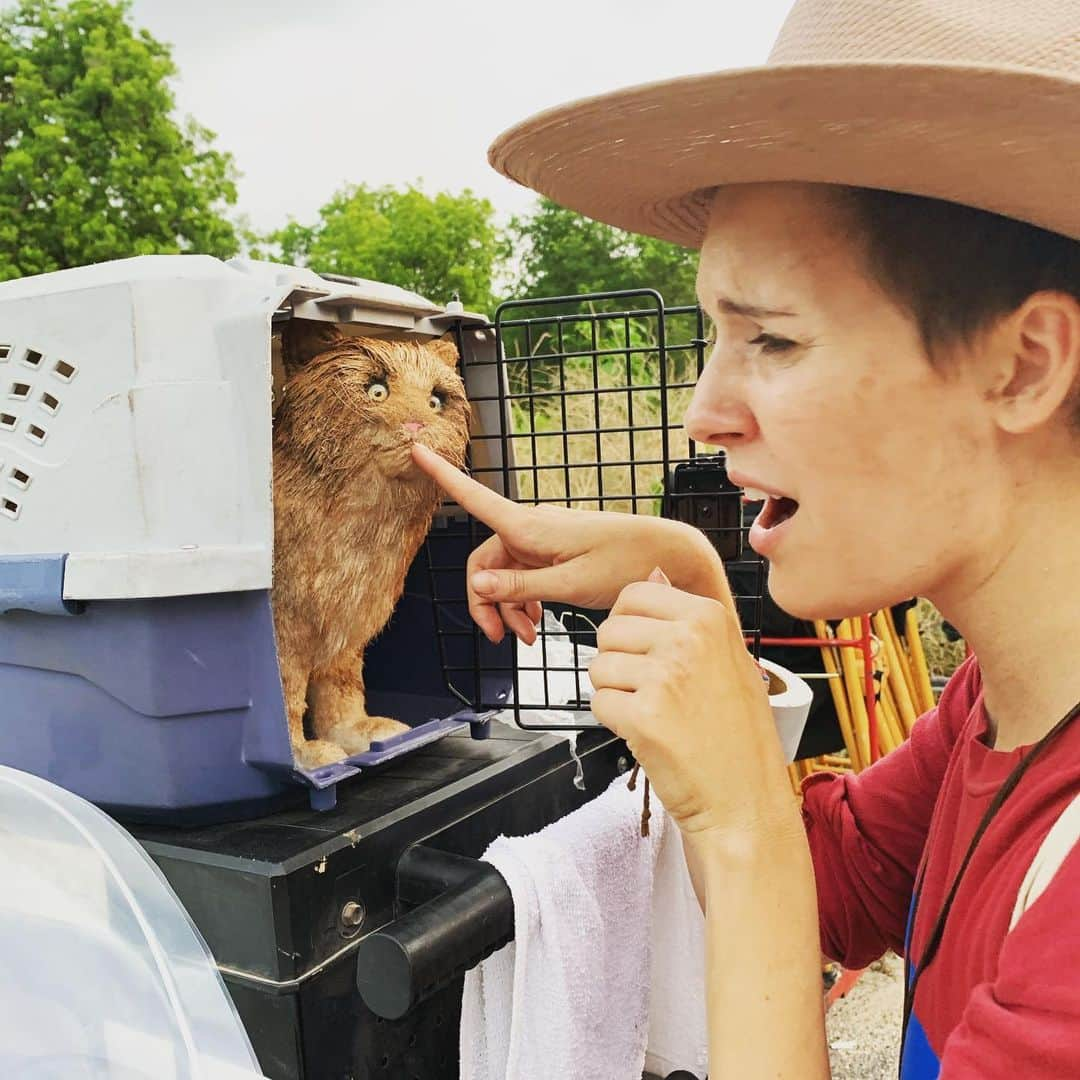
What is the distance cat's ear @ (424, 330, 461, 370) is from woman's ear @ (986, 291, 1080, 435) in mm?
583

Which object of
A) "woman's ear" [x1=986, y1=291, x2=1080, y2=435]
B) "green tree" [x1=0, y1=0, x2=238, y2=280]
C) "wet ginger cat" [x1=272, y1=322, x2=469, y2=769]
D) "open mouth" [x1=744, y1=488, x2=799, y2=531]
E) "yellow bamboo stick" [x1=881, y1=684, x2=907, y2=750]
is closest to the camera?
"woman's ear" [x1=986, y1=291, x2=1080, y2=435]

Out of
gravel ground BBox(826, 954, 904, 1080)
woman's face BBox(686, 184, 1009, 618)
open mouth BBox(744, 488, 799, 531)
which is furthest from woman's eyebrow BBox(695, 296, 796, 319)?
gravel ground BBox(826, 954, 904, 1080)

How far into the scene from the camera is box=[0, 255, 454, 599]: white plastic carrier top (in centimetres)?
79

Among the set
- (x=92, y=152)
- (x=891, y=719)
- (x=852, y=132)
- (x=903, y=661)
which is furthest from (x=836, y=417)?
(x=92, y=152)

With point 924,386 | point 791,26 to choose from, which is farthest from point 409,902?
point 791,26

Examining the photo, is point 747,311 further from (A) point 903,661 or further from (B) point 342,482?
(A) point 903,661

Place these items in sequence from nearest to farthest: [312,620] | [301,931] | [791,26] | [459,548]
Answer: [791,26]
[301,931]
[312,620]
[459,548]

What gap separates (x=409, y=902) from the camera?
82 centimetres

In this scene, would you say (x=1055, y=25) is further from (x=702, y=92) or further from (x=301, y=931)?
(x=301, y=931)

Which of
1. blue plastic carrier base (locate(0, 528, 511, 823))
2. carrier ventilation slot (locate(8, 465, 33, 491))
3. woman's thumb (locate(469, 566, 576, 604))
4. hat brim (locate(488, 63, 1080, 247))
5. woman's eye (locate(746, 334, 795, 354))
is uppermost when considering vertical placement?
hat brim (locate(488, 63, 1080, 247))

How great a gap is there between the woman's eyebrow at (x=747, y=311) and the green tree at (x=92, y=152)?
10036 millimetres

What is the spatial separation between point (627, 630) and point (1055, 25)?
435mm

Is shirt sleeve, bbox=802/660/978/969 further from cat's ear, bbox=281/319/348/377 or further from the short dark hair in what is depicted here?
cat's ear, bbox=281/319/348/377

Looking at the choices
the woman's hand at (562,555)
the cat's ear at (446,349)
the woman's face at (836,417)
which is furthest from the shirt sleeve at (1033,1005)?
the cat's ear at (446,349)
